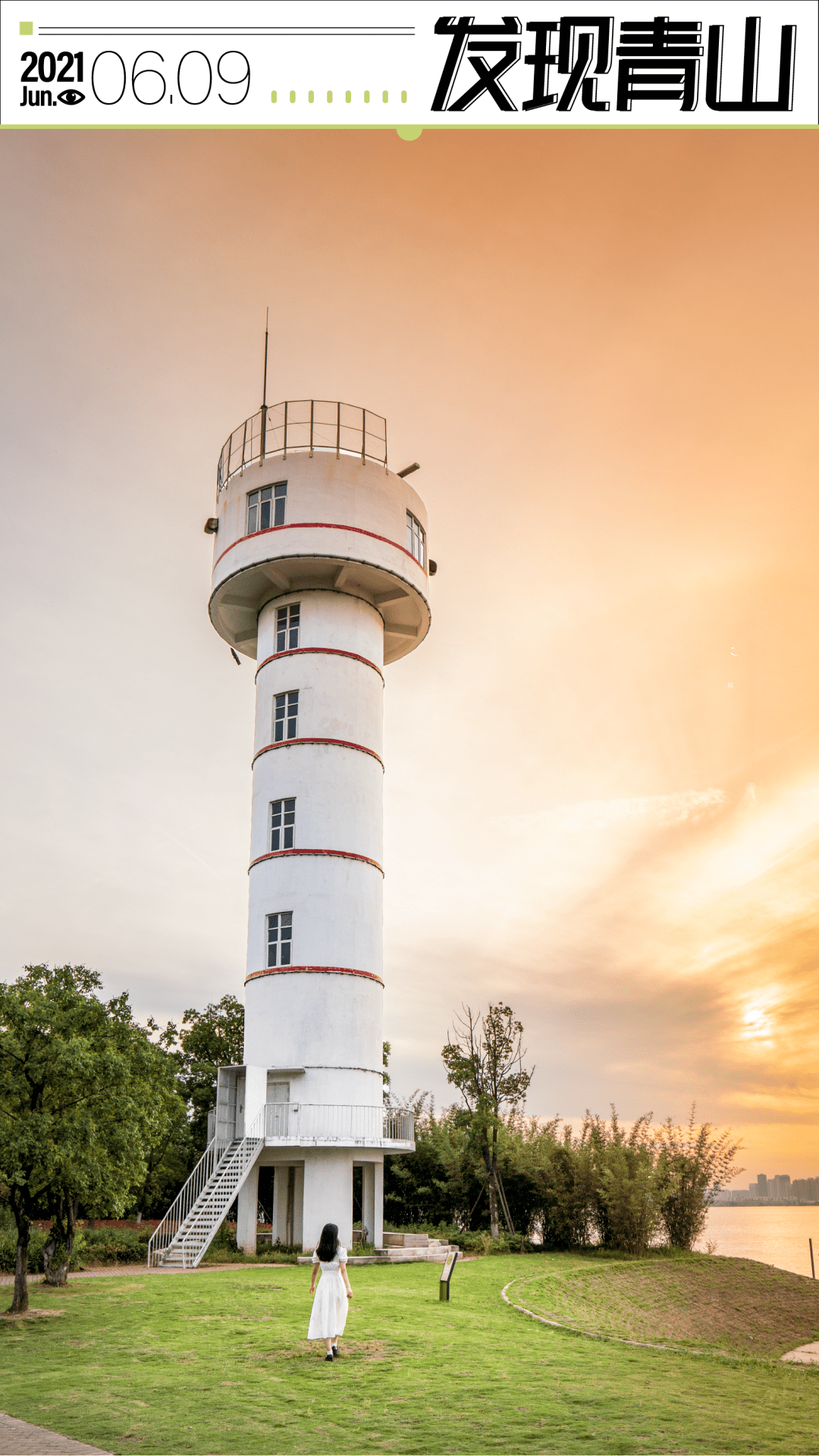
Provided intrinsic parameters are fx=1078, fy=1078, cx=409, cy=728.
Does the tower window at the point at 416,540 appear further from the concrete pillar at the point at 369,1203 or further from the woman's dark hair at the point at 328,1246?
the woman's dark hair at the point at 328,1246

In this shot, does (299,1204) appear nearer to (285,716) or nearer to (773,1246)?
(285,716)

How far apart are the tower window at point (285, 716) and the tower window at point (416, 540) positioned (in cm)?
598

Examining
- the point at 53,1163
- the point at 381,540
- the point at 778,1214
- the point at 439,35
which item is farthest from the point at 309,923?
the point at 778,1214

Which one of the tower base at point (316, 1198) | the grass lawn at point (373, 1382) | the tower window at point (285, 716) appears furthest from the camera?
the tower window at point (285, 716)

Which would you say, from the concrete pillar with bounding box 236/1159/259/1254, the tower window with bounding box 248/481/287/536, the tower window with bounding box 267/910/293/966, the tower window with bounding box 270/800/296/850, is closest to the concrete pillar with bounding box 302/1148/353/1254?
the concrete pillar with bounding box 236/1159/259/1254

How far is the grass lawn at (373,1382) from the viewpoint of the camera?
9000mm

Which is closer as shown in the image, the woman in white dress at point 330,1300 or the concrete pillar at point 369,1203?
the woman in white dress at point 330,1300

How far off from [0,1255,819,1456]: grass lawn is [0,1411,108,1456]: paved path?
191 millimetres

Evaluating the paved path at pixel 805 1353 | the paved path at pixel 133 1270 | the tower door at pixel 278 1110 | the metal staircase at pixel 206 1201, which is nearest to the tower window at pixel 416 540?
the tower door at pixel 278 1110

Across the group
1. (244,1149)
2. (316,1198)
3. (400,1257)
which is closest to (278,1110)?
(244,1149)

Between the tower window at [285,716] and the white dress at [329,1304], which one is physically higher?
the tower window at [285,716]

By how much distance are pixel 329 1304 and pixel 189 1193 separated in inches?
681

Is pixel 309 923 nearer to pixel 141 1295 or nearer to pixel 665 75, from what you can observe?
pixel 141 1295

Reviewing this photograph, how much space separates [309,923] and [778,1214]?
19323 cm
